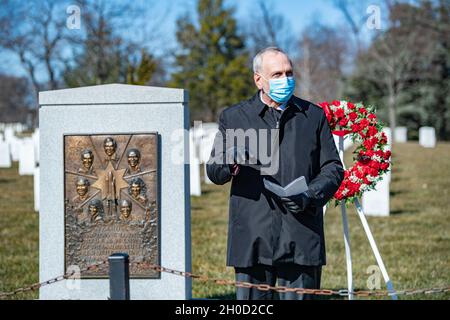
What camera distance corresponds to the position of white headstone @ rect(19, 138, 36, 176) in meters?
21.3

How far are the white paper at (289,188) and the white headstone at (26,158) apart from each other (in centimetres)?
1814

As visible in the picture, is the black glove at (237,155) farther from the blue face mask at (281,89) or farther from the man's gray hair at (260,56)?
the man's gray hair at (260,56)

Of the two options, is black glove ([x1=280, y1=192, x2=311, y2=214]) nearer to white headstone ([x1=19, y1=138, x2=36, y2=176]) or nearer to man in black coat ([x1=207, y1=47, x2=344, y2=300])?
man in black coat ([x1=207, y1=47, x2=344, y2=300])

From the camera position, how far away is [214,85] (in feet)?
182

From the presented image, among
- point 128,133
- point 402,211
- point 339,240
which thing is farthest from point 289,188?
point 402,211

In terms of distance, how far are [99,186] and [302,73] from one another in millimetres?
43669

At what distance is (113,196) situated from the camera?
5.75 meters

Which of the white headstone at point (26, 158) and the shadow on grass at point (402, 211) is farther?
the white headstone at point (26, 158)

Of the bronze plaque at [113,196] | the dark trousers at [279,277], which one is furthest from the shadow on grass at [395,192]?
the dark trousers at [279,277]

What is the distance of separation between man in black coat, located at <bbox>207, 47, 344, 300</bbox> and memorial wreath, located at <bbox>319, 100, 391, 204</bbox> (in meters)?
1.80

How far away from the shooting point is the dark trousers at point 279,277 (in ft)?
14.4

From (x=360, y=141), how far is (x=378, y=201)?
7.14m

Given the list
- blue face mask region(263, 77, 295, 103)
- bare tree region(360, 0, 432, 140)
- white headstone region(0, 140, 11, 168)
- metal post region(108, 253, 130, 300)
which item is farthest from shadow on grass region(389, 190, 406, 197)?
bare tree region(360, 0, 432, 140)

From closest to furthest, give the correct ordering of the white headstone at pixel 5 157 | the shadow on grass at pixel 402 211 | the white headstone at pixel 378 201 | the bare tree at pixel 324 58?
1. the white headstone at pixel 378 201
2. the shadow on grass at pixel 402 211
3. the white headstone at pixel 5 157
4. the bare tree at pixel 324 58
